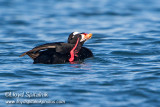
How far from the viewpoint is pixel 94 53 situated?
941cm

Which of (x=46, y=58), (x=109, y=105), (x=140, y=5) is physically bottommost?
(x=109, y=105)

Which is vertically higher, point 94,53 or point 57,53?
point 57,53

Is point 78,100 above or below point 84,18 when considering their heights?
below

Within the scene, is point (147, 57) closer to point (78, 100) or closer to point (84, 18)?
point (78, 100)

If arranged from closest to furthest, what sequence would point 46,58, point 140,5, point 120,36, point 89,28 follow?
point 46,58
point 120,36
point 89,28
point 140,5

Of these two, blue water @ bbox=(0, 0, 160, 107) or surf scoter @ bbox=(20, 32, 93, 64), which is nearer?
blue water @ bbox=(0, 0, 160, 107)

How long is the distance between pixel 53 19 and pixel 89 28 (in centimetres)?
259

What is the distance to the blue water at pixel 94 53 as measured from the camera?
5922 mm

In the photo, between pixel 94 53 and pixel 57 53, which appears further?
pixel 94 53

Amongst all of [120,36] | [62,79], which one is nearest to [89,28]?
[120,36]

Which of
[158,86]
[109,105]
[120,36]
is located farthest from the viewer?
[120,36]

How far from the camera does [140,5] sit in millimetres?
19422

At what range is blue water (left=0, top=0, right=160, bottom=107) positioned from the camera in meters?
5.92

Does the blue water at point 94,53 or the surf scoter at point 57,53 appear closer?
the blue water at point 94,53
